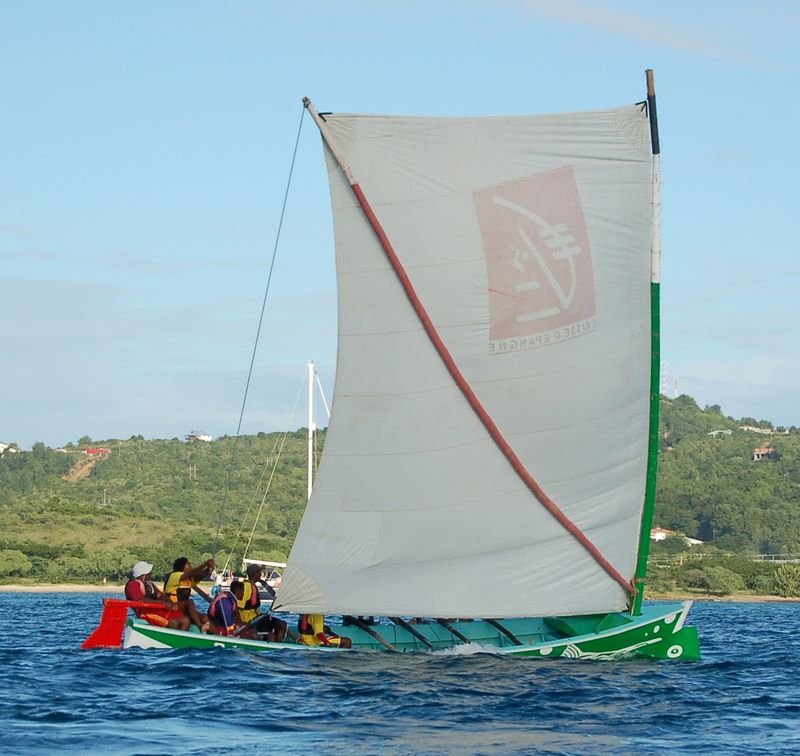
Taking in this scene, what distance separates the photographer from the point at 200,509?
459 ft

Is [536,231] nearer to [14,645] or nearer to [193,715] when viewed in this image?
[193,715]

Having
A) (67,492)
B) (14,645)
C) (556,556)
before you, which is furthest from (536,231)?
(67,492)

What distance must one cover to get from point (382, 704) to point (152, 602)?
22.9ft

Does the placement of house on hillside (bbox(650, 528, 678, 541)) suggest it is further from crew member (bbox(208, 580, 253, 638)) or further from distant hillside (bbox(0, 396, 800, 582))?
crew member (bbox(208, 580, 253, 638))

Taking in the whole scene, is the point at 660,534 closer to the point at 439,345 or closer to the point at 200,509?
the point at 200,509

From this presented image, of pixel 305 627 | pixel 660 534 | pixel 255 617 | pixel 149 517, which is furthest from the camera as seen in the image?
pixel 660 534

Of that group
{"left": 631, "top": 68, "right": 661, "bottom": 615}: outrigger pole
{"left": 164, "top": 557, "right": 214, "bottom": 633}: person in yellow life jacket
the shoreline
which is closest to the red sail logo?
{"left": 631, "top": 68, "right": 661, "bottom": 615}: outrigger pole

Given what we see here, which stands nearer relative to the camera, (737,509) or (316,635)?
(316,635)

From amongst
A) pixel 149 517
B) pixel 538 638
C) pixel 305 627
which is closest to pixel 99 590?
pixel 149 517

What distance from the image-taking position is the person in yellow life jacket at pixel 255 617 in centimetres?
2716

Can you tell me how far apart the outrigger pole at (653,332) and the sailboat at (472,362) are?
0.30m

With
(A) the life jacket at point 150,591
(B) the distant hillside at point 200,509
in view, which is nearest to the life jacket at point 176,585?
(A) the life jacket at point 150,591

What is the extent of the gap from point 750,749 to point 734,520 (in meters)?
Result: 137

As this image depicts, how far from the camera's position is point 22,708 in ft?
66.6
